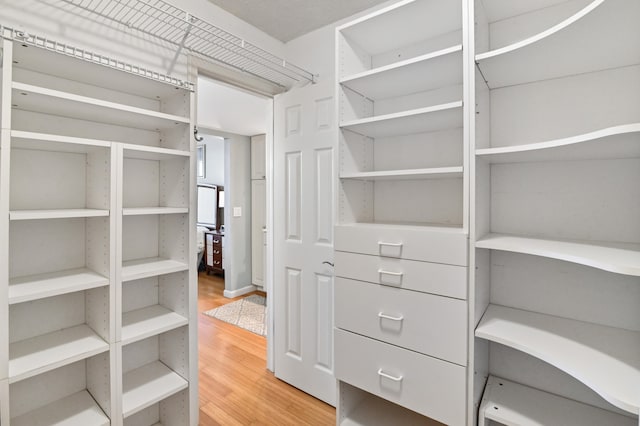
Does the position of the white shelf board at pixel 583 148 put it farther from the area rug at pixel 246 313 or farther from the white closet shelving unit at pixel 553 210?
the area rug at pixel 246 313

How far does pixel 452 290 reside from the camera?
4.03ft

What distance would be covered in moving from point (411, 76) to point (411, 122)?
0.21m

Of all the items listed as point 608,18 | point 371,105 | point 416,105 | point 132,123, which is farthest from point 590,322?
point 132,123

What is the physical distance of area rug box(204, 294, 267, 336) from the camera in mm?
3412

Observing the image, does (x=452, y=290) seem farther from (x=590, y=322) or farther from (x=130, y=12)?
(x=130, y=12)

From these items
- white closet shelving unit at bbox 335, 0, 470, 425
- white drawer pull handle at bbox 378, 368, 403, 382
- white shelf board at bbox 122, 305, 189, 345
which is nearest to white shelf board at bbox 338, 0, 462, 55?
white closet shelving unit at bbox 335, 0, 470, 425

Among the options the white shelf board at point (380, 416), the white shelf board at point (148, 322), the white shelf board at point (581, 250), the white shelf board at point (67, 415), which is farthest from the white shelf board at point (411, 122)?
the white shelf board at point (67, 415)

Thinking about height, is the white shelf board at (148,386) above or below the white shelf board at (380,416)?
above

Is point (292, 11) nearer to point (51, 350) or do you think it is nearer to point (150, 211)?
point (150, 211)

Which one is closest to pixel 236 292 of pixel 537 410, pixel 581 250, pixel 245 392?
pixel 245 392

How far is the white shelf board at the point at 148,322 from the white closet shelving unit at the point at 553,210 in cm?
140

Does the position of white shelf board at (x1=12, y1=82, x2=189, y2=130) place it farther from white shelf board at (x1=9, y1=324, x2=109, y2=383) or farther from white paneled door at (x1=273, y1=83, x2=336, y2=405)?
white shelf board at (x1=9, y1=324, x2=109, y2=383)

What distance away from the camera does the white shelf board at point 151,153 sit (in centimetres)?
143

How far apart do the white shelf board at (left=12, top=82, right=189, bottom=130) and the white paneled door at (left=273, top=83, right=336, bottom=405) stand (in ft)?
2.68
